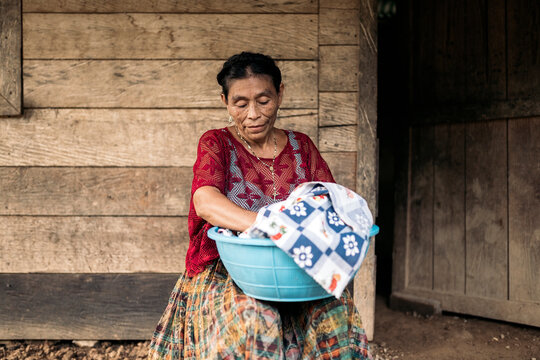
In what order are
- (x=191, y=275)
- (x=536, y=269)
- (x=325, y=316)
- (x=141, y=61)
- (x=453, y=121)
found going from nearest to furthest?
1. (x=325, y=316)
2. (x=191, y=275)
3. (x=141, y=61)
4. (x=536, y=269)
5. (x=453, y=121)

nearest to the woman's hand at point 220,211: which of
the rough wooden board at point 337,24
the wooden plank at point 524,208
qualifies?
the rough wooden board at point 337,24

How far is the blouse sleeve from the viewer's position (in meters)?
1.68

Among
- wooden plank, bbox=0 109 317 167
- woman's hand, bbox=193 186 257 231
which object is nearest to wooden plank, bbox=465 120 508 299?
wooden plank, bbox=0 109 317 167

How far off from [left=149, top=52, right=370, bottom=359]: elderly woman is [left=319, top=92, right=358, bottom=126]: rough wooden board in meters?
0.56

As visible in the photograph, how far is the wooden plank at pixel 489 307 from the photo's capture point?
2.96 meters

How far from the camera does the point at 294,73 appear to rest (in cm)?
257

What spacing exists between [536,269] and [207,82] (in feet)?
7.62

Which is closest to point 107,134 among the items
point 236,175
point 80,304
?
point 80,304

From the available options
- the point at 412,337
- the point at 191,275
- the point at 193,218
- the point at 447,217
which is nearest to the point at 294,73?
the point at 193,218

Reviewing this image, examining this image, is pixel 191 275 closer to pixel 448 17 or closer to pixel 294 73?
pixel 294 73

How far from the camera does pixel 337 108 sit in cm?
258

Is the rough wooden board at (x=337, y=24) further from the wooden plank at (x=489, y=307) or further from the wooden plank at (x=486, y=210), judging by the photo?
the wooden plank at (x=489, y=307)

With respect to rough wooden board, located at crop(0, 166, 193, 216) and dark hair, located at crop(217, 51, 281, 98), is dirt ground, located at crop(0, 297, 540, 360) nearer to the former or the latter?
rough wooden board, located at crop(0, 166, 193, 216)

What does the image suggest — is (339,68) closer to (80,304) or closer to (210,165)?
(210,165)
